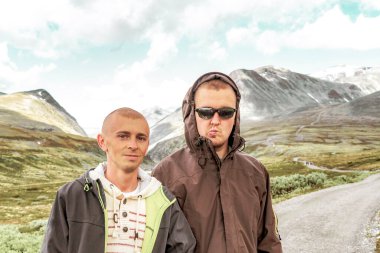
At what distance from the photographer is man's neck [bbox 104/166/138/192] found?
15.9ft

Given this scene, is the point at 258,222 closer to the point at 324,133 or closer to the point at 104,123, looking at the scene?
the point at 104,123

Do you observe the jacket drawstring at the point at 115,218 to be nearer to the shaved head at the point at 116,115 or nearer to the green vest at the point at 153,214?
the green vest at the point at 153,214

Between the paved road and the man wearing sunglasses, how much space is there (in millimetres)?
14283

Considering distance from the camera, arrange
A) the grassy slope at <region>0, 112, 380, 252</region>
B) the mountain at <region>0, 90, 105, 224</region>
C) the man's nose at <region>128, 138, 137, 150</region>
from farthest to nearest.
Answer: the mountain at <region>0, 90, 105, 224</region> < the grassy slope at <region>0, 112, 380, 252</region> < the man's nose at <region>128, 138, 137, 150</region>

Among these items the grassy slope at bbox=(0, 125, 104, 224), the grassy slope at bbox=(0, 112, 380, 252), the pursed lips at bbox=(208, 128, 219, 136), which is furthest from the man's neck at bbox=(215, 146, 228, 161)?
the grassy slope at bbox=(0, 125, 104, 224)

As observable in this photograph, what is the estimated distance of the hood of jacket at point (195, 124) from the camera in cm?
539

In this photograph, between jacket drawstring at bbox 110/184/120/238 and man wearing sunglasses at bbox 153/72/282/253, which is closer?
jacket drawstring at bbox 110/184/120/238

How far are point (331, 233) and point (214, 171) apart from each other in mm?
18129

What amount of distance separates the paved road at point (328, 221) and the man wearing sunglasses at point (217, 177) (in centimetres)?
1428

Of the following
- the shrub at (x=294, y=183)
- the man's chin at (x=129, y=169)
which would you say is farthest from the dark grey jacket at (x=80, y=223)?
the shrub at (x=294, y=183)

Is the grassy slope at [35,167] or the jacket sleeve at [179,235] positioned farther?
the grassy slope at [35,167]

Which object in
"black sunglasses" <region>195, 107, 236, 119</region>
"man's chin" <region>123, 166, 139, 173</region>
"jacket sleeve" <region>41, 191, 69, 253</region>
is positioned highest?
"black sunglasses" <region>195, 107, 236, 119</region>

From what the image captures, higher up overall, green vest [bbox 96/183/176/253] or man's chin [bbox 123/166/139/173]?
man's chin [bbox 123/166/139/173]

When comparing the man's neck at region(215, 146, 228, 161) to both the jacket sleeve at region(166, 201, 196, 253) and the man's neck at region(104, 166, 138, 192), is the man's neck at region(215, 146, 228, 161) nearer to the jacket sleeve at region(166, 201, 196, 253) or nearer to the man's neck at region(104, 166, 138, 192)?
the jacket sleeve at region(166, 201, 196, 253)
